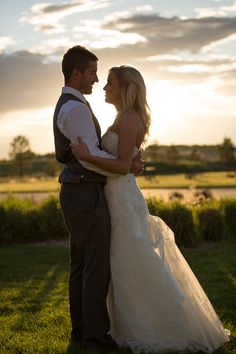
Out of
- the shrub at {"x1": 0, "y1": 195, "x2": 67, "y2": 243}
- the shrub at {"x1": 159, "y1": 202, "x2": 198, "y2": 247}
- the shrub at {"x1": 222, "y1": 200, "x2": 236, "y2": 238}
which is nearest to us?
the shrub at {"x1": 159, "y1": 202, "x2": 198, "y2": 247}

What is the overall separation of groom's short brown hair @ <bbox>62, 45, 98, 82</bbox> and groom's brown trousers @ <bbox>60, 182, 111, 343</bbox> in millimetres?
940

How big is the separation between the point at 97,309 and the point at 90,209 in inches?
33.5

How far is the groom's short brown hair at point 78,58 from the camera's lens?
16.6 ft

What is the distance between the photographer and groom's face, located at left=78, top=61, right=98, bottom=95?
5113 millimetres

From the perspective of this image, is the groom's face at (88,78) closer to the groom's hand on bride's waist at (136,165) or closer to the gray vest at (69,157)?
the gray vest at (69,157)

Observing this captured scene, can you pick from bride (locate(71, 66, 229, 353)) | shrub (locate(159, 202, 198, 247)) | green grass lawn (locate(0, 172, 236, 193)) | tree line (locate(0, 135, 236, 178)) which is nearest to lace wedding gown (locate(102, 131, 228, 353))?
bride (locate(71, 66, 229, 353))

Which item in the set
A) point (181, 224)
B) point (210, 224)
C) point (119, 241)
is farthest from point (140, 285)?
point (210, 224)

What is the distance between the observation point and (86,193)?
5.18 meters

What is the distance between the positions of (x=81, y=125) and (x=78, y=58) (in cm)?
54

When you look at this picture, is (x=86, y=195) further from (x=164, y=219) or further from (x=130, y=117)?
(x=164, y=219)

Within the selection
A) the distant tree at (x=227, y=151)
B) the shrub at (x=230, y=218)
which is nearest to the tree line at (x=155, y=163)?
the distant tree at (x=227, y=151)

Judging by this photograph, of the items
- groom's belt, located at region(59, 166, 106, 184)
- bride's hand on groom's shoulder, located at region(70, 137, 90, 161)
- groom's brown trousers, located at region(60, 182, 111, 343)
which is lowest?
groom's brown trousers, located at region(60, 182, 111, 343)

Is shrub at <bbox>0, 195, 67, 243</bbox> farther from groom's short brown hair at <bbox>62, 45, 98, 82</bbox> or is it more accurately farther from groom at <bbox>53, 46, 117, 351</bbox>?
groom's short brown hair at <bbox>62, 45, 98, 82</bbox>

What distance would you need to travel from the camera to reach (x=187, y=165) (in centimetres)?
6391
